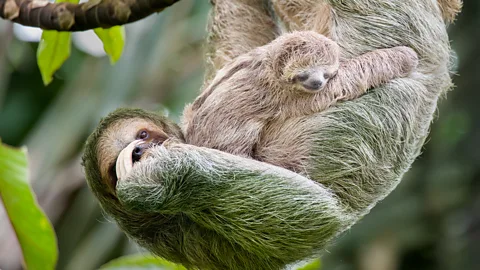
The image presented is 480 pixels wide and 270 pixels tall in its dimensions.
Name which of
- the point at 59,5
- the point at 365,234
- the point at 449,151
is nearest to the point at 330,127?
the point at 59,5

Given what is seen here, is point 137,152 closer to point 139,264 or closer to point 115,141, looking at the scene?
point 115,141

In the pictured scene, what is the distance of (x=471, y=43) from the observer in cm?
920

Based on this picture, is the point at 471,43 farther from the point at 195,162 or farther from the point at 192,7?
the point at 195,162

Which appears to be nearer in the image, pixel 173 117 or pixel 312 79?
pixel 312 79

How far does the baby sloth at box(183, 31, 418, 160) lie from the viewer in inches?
133

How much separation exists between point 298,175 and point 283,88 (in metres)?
0.46

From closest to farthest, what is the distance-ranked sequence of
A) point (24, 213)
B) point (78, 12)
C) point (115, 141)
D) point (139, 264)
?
point (115, 141), point (78, 12), point (24, 213), point (139, 264)

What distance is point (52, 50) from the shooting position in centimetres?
411

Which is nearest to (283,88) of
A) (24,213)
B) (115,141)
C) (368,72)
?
(368,72)

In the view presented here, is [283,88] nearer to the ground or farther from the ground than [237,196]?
farther from the ground

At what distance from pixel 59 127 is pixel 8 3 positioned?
10.5ft

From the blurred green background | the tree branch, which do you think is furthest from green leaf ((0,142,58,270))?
the blurred green background

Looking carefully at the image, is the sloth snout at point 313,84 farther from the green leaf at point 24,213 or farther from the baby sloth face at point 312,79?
the green leaf at point 24,213

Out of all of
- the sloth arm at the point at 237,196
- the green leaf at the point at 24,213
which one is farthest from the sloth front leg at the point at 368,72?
the green leaf at the point at 24,213
